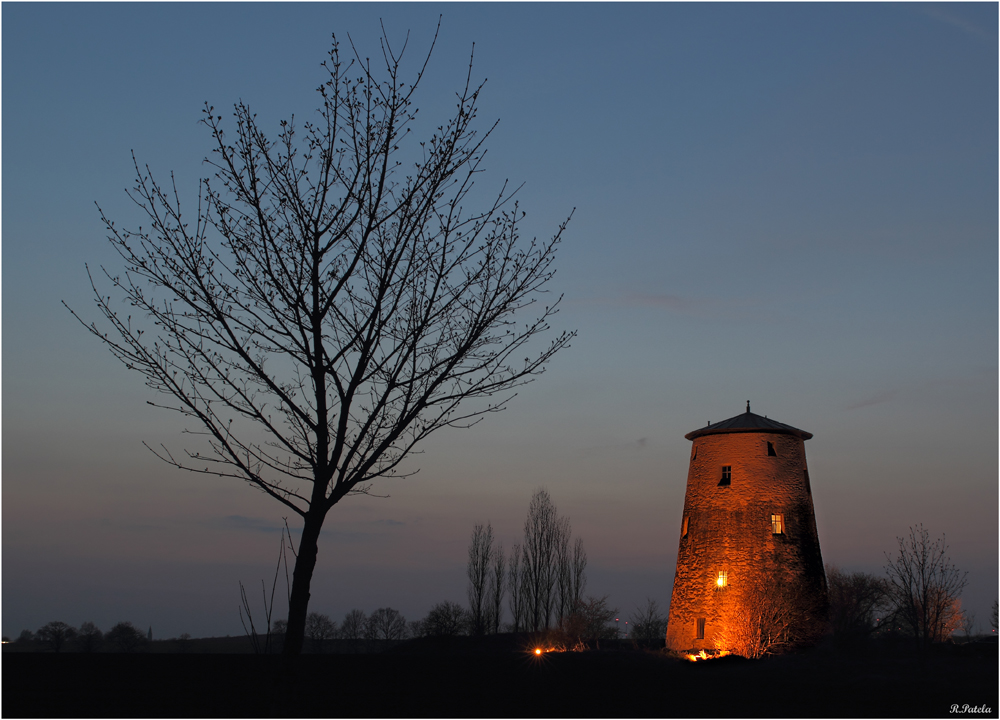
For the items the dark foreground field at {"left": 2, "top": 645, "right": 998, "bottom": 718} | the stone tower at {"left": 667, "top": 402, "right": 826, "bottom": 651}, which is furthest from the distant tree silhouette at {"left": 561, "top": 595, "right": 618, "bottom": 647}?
the dark foreground field at {"left": 2, "top": 645, "right": 998, "bottom": 718}


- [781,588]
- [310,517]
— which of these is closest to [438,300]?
[310,517]

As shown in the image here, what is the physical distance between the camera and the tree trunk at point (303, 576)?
22.7 ft

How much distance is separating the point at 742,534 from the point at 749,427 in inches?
148

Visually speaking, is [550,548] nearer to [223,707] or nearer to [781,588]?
[781,588]

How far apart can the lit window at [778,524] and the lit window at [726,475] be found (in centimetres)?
188

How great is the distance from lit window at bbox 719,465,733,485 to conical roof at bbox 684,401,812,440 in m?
1.29

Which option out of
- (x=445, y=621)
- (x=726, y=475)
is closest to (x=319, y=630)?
(x=445, y=621)

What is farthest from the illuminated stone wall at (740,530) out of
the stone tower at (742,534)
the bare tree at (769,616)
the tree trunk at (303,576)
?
the tree trunk at (303,576)

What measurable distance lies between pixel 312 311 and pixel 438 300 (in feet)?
3.81

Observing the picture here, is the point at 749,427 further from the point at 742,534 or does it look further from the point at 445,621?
the point at 445,621

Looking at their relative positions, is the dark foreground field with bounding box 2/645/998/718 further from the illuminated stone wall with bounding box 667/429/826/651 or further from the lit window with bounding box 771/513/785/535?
the lit window with bounding box 771/513/785/535

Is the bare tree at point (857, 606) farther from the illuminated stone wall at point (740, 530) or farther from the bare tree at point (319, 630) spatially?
the bare tree at point (319, 630)

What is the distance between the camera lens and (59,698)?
5.36 m

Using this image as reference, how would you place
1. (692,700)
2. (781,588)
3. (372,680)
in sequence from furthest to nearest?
1. (781,588)
2. (692,700)
3. (372,680)
